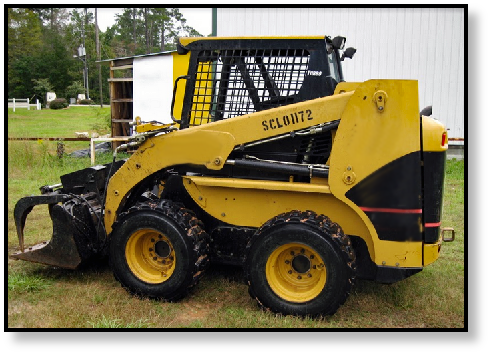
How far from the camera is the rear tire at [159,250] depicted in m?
4.73

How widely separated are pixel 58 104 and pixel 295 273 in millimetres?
18845

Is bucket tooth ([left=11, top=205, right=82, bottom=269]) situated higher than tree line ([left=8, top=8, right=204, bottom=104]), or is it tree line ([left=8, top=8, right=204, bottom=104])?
tree line ([left=8, top=8, right=204, bottom=104])

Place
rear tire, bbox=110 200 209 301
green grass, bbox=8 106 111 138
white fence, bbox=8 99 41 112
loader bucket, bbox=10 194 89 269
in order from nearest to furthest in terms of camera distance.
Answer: rear tire, bbox=110 200 209 301, loader bucket, bbox=10 194 89 269, green grass, bbox=8 106 111 138, white fence, bbox=8 99 41 112

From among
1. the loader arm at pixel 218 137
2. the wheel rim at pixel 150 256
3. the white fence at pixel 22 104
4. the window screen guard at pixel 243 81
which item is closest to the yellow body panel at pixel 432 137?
the loader arm at pixel 218 137

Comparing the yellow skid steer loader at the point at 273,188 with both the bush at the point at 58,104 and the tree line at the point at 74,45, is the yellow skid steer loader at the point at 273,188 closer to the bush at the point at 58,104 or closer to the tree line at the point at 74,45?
the tree line at the point at 74,45

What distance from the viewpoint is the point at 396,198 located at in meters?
4.26

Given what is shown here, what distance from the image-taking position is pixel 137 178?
16.8 ft

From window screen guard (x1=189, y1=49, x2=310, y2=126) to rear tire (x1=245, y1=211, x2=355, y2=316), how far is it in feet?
3.98

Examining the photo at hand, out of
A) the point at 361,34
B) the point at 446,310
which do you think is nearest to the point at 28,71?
the point at 361,34

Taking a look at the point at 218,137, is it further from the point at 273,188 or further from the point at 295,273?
the point at 295,273

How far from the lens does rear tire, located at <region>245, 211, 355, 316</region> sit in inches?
167

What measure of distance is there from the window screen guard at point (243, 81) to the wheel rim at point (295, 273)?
4.68 ft

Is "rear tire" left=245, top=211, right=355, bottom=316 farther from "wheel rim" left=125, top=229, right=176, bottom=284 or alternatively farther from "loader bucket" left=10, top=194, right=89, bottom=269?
"loader bucket" left=10, top=194, right=89, bottom=269

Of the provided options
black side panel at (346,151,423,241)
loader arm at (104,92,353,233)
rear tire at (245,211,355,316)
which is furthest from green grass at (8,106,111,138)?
black side panel at (346,151,423,241)
